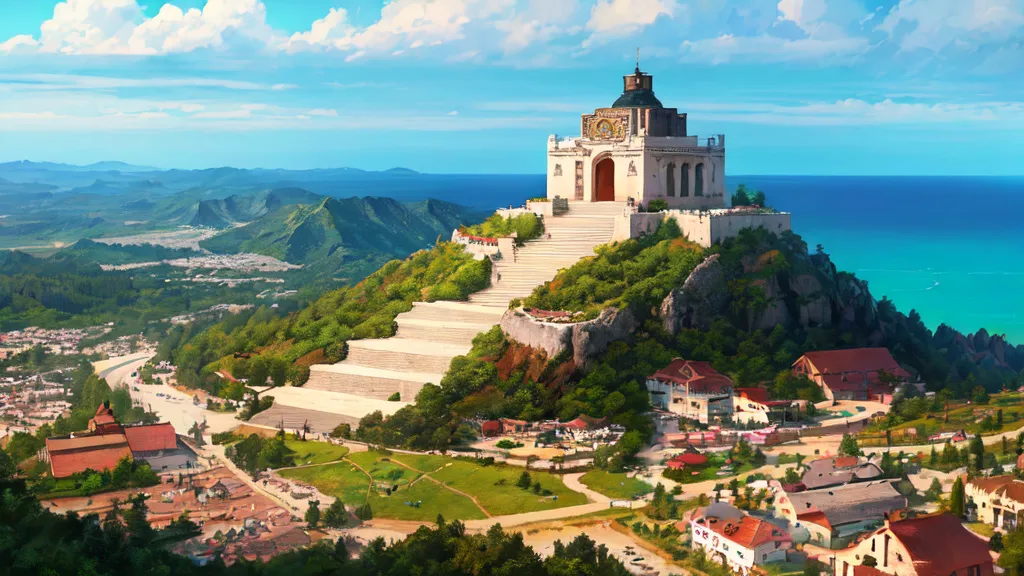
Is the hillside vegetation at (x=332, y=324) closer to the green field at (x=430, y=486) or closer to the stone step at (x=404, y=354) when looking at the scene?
the stone step at (x=404, y=354)

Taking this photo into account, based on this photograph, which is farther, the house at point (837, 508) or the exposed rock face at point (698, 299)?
the exposed rock face at point (698, 299)

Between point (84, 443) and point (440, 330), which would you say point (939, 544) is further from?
point (84, 443)

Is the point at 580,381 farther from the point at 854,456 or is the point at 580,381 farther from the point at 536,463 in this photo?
the point at 854,456

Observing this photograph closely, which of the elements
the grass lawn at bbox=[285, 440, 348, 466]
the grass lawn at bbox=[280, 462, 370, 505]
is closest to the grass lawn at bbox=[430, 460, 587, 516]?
the grass lawn at bbox=[280, 462, 370, 505]

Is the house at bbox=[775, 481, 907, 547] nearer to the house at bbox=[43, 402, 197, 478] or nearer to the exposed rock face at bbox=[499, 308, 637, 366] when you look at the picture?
the exposed rock face at bbox=[499, 308, 637, 366]

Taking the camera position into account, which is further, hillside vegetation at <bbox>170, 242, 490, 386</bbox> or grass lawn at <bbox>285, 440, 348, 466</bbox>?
hillside vegetation at <bbox>170, 242, 490, 386</bbox>

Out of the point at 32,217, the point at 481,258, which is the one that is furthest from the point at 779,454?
the point at 32,217

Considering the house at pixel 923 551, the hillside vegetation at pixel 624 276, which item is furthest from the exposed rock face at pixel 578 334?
the house at pixel 923 551
